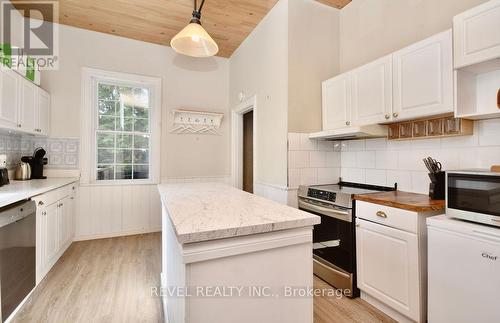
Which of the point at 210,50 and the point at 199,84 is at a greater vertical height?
the point at 199,84

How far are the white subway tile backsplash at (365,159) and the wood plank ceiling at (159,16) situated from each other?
72.9 inches

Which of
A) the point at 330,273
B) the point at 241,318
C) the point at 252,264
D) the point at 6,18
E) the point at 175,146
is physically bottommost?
the point at 330,273

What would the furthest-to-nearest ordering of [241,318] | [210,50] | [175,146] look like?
[175,146] < [210,50] < [241,318]

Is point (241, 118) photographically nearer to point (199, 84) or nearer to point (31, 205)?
point (199, 84)

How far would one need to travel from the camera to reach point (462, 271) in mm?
1383

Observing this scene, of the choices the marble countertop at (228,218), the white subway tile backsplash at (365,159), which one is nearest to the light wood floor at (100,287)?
the marble countertop at (228,218)

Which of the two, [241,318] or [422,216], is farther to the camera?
[422,216]

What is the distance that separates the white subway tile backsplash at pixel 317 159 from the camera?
276cm

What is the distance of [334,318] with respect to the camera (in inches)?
71.2

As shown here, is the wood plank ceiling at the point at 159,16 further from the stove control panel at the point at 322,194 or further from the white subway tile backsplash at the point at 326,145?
the stove control panel at the point at 322,194

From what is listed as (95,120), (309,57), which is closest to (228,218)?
(309,57)

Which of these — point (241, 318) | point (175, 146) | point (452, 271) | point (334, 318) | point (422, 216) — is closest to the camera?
point (241, 318)

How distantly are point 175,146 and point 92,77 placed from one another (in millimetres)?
1549

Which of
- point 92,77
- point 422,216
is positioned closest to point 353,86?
point 422,216
